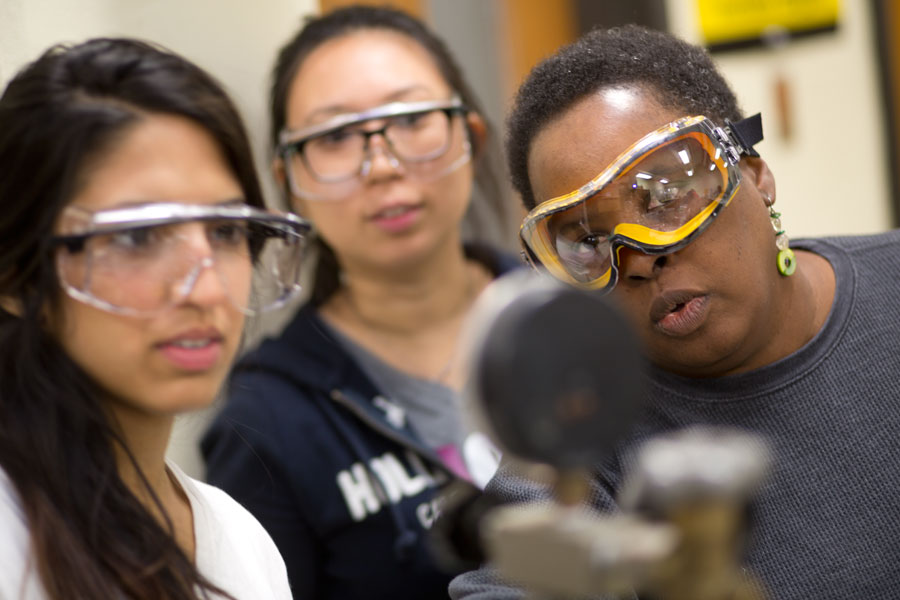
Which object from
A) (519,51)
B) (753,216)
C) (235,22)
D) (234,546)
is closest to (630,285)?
(753,216)

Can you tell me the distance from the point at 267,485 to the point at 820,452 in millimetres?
994

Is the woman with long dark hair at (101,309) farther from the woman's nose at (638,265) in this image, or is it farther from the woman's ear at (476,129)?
the woman's ear at (476,129)

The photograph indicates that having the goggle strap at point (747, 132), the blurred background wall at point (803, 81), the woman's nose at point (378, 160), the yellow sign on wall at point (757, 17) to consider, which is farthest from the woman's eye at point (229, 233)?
the yellow sign on wall at point (757, 17)

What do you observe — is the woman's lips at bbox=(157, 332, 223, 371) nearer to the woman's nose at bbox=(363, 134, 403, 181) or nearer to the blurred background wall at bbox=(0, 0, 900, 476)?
the woman's nose at bbox=(363, 134, 403, 181)

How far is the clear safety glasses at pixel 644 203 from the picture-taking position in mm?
1322

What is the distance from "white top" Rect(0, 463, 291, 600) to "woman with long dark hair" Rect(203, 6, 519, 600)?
0.45 metres

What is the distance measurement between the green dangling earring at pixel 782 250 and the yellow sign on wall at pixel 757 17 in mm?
2161

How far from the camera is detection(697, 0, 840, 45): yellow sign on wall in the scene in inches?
136

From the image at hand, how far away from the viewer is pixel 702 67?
151 cm

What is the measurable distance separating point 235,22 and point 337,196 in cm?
67

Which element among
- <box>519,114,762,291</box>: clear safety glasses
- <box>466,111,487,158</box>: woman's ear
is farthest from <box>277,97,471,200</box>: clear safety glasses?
<box>519,114,762,291</box>: clear safety glasses

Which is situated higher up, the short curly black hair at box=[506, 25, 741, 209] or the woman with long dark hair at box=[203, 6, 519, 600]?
the short curly black hair at box=[506, 25, 741, 209]

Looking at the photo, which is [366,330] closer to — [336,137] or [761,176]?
[336,137]

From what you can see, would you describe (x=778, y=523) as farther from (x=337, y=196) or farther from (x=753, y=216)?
(x=337, y=196)
